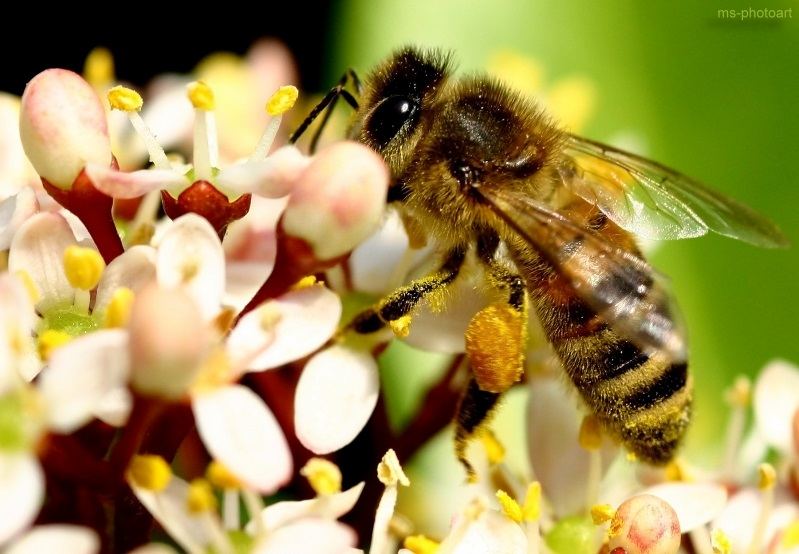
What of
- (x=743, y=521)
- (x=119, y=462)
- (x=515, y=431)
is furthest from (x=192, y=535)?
(x=515, y=431)

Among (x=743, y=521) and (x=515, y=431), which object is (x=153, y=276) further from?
(x=515, y=431)

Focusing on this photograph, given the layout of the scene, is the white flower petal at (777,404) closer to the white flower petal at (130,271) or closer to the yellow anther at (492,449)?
the yellow anther at (492,449)

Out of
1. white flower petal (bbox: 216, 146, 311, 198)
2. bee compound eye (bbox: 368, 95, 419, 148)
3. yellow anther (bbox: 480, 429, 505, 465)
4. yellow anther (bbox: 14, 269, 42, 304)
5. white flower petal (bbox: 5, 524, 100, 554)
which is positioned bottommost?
yellow anther (bbox: 480, 429, 505, 465)

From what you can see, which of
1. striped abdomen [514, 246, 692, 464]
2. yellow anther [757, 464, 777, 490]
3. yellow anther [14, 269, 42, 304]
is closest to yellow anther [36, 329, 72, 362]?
yellow anther [14, 269, 42, 304]

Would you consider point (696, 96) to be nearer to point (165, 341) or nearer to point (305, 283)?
point (305, 283)

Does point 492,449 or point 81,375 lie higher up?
point 81,375

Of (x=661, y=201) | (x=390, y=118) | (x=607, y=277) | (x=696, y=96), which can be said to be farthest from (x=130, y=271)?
(x=696, y=96)

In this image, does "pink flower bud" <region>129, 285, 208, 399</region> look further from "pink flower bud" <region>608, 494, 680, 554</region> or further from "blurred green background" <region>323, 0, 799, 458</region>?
"blurred green background" <region>323, 0, 799, 458</region>
